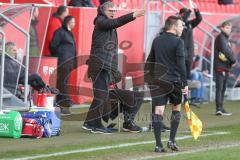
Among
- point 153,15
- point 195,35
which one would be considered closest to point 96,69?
point 153,15

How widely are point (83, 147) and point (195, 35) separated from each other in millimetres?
11157

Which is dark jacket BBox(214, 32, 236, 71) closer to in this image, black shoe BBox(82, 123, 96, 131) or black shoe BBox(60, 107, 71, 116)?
black shoe BBox(60, 107, 71, 116)

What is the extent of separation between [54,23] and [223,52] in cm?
366

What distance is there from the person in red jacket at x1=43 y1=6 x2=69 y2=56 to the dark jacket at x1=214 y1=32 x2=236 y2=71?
330 centimetres

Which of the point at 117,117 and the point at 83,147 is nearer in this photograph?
the point at 83,147

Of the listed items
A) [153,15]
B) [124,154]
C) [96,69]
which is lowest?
[124,154]

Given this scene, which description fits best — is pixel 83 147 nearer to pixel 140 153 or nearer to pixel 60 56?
pixel 140 153

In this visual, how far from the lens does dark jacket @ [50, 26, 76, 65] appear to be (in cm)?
1881

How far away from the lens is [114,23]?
14672 millimetres

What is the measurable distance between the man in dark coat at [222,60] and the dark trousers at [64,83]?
10.2 ft

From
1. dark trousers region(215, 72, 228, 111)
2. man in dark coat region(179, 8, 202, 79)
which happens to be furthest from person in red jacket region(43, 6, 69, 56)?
dark trousers region(215, 72, 228, 111)

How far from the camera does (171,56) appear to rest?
13062mm

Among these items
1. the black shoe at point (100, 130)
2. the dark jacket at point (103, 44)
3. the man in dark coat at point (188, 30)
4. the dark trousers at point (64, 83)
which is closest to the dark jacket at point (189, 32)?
the man in dark coat at point (188, 30)

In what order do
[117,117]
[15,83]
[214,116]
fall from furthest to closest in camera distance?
[214,116], [15,83], [117,117]
